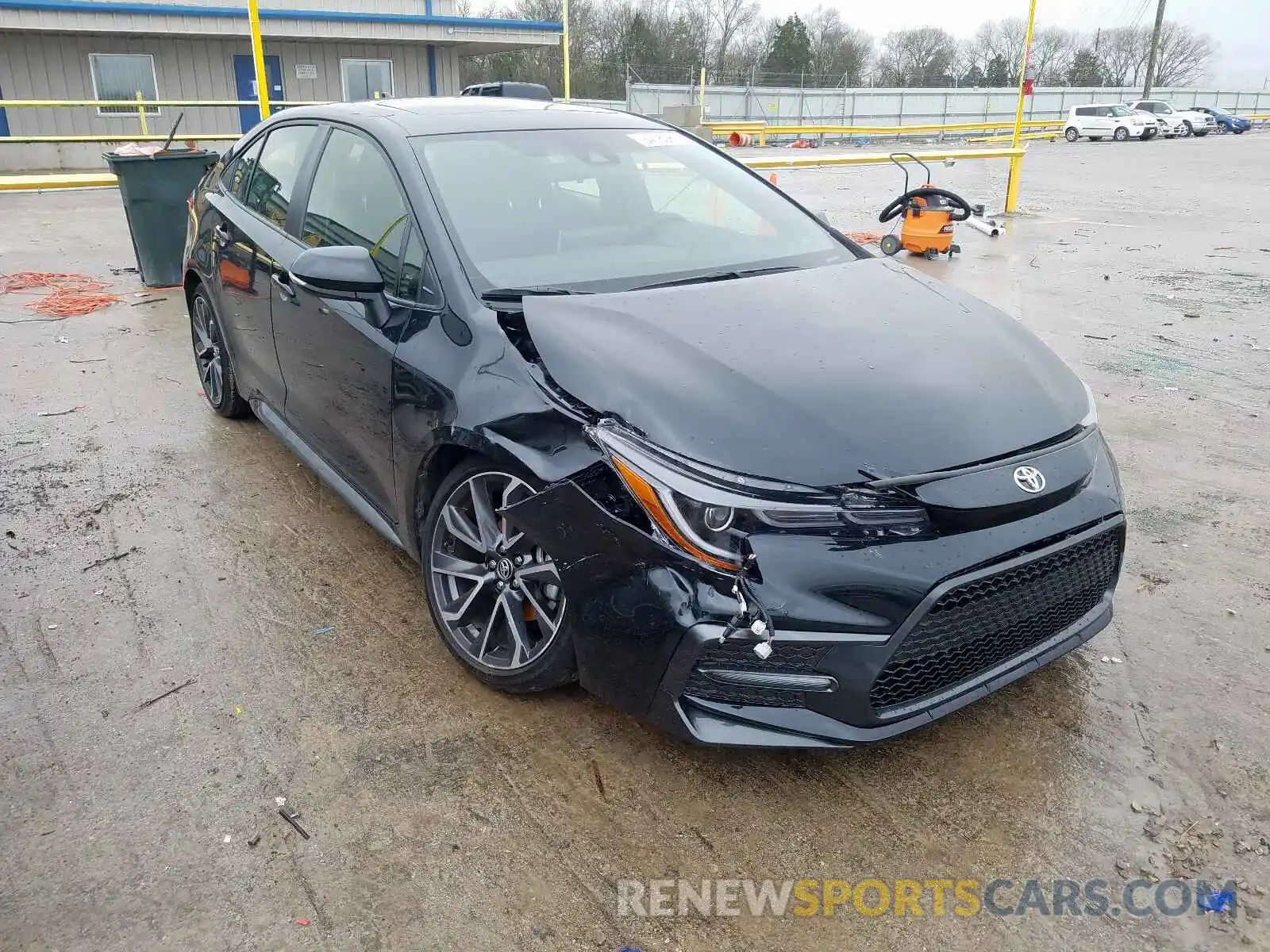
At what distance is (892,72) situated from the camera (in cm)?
6812

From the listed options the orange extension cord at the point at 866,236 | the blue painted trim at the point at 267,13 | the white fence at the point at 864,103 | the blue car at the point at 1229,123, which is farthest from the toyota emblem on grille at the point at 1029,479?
the blue car at the point at 1229,123

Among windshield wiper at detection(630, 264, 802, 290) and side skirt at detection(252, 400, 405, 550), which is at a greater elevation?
windshield wiper at detection(630, 264, 802, 290)

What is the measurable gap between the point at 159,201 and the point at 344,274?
21.5 feet

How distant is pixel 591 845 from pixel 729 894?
365mm

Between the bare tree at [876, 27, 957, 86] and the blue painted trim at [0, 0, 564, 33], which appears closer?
the blue painted trim at [0, 0, 564, 33]

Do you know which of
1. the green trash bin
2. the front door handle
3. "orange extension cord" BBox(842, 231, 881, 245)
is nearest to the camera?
the front door handle

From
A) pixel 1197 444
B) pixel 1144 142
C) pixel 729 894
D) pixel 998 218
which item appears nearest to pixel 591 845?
pixel 729 894

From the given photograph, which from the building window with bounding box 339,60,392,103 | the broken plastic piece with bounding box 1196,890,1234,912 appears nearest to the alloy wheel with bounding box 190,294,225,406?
the broken plastic piece with bounding box 1196,890,1234,912

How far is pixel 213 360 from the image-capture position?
5.32 meters

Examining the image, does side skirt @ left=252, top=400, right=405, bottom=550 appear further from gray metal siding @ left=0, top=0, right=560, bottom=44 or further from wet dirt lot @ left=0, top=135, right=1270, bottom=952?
gray metal siding @ left=0, top=0, right=560, bottom=44

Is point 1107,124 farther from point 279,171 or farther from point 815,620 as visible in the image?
point 815,620

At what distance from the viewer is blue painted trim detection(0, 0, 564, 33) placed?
22.0 m

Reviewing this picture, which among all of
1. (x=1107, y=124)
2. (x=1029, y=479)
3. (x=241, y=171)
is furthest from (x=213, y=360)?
(x=1107, y=124)

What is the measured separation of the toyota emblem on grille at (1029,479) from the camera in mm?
2451
